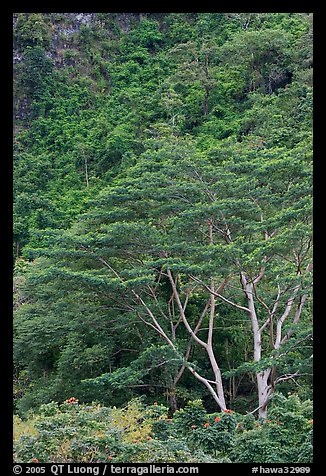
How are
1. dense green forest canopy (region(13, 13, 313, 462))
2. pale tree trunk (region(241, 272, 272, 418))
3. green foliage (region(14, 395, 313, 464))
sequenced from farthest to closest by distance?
dense green forest canopy (region(13, 13, 313, 462))
pale tree trunk (region(241, 272, 272, 418))
green foliage (region(14, 395, 313, 464))

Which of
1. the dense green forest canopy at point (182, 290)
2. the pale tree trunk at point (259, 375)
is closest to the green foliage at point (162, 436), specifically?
the dense green forest canopy at point (182, 290)

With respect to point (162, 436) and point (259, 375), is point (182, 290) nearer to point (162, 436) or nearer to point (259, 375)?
point (259, 375)

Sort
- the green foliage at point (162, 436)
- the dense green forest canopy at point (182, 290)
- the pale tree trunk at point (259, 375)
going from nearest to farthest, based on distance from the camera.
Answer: the green foliage at point (162, 436)
the pale tree trunk at point (259, 375)
the dense green forest canopy at point (182, 290)

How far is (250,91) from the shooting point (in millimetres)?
21172

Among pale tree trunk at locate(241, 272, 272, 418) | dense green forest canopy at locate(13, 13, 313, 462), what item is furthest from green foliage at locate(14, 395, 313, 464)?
pale tree trunk at locate(241, 272, 272, 418)

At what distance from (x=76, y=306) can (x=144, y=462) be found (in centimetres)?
482

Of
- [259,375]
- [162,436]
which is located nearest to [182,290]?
[259,375]

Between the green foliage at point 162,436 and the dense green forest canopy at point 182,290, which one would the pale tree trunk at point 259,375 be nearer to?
the dense green forest canopy at point 182,290

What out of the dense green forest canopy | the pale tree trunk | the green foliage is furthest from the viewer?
the dense green forest canopy

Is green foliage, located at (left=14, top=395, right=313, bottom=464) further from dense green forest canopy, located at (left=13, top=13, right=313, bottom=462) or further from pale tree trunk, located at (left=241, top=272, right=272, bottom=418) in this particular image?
pale tree trunk, located at (left=241, top=272, right=272, bottom=418)

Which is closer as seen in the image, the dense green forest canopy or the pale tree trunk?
the pale tree trunk
